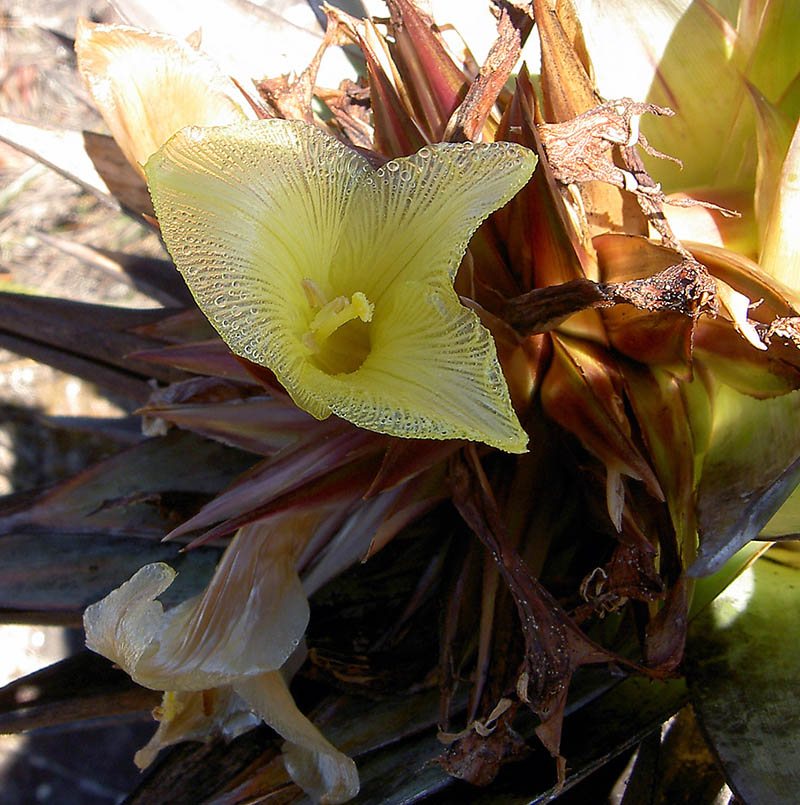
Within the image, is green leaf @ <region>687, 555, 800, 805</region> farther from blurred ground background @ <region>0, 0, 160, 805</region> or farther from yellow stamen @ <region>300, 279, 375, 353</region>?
blurred ground background @ <region>0, 0, 160, 805</region>

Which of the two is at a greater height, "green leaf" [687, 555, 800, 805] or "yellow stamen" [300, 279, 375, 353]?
"yellow stamen" [300, 279, 375, 353]

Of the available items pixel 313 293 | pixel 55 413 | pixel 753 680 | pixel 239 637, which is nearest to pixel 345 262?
pixel 313 293

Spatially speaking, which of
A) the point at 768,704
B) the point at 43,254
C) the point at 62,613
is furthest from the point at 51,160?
the point at 43,254

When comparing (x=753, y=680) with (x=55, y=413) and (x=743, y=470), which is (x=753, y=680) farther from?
(x=55, y=413)

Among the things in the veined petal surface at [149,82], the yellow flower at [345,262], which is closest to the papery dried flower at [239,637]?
the yellow flower at [345,262]

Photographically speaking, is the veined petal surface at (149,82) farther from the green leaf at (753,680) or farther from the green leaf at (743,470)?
the green leaf at (753,680)

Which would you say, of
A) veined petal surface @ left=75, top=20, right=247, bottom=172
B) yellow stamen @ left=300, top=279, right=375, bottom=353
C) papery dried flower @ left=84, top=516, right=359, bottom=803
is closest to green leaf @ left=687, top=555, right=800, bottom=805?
papery dried flower @ left=84, top=516, right=359, bottom=803
